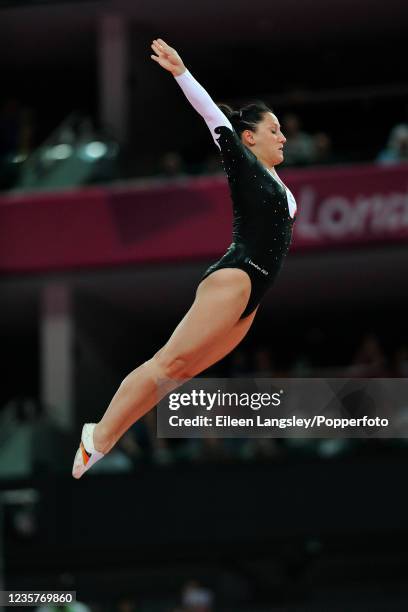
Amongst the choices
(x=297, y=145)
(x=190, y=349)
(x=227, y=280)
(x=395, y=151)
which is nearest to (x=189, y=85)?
(x=227, y=280)

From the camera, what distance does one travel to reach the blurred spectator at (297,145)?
16097mm

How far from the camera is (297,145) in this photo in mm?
17172

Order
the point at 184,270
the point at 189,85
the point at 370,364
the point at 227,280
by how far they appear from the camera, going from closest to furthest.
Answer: the point at 189,85 < the point at 227,280 < the point at 370,364 < the point at 184,270

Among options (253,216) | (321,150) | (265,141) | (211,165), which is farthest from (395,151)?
(253,216)

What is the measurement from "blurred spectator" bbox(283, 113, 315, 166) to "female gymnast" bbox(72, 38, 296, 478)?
6825 mm

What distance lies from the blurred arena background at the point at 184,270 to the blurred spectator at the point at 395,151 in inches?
1.2

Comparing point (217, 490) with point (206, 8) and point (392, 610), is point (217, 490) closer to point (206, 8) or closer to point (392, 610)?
point (392, 610)

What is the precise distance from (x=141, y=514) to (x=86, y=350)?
3.76m

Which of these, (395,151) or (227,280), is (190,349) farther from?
(395,151)

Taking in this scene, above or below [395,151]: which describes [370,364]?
below

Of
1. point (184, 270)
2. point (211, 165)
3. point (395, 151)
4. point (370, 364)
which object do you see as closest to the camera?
point (370, 364)

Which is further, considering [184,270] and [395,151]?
[184,270]

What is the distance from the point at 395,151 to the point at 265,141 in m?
10.1

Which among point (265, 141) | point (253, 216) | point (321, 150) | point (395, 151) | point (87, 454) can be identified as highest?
point (395, 151)
